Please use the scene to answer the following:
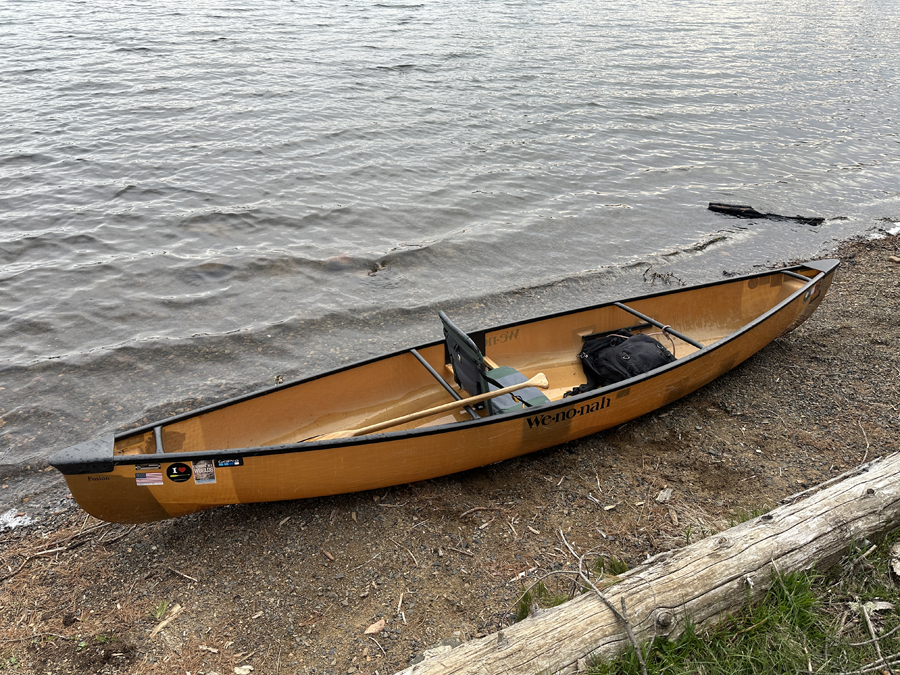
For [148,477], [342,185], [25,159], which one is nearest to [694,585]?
[148,477]

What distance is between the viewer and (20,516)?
5344mm

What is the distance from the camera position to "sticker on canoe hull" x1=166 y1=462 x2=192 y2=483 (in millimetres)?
4371

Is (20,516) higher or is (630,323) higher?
(630,323)

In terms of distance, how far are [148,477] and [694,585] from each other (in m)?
3.56

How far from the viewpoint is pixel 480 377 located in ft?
17.9

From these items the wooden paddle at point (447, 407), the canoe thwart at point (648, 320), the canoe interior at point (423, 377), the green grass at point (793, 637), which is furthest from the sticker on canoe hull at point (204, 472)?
the canoe thwart at point (648, 320)

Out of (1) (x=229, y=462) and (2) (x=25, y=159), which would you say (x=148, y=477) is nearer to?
(1) (x=229, y=462)

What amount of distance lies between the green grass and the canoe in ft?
7.31

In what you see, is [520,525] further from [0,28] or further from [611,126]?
[0,28]

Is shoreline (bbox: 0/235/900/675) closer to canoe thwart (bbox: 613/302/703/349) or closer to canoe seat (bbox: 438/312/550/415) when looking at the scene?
canoe seat (bbox: 438/312/550/415)

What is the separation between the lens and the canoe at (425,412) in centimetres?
445

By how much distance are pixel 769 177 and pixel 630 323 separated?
9294 mm

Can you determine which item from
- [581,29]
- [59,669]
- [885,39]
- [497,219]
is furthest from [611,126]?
[885,39]

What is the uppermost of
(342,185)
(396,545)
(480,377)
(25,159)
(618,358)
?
(25,159)
